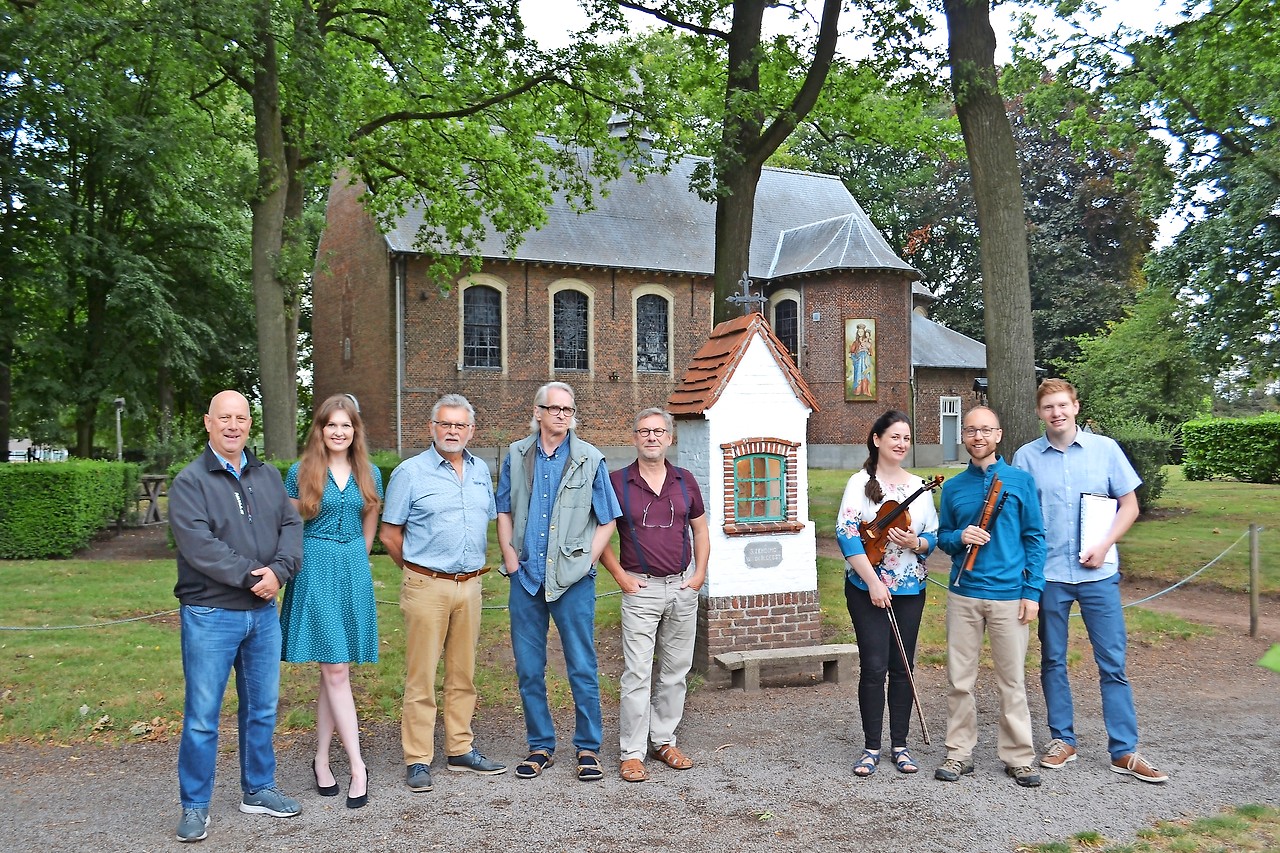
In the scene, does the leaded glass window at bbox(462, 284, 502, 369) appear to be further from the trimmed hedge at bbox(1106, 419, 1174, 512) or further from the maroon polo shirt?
the maroon polo shirt

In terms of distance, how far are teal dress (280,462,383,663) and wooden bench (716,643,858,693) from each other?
293 centimetres

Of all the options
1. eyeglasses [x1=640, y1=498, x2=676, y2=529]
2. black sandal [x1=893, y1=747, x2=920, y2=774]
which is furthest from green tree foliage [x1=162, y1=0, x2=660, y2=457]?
black sandal [x1=893, y1=747, x2=920, y2=774]

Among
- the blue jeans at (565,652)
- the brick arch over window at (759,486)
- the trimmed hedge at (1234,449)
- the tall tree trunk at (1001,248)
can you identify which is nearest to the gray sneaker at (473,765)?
the blue jeans at (565,652)

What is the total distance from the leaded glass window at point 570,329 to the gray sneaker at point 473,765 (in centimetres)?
2109

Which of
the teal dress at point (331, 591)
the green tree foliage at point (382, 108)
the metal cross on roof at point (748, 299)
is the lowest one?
the teal dress at point (331, 591)

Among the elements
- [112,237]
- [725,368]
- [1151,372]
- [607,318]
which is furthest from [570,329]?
[725,368]

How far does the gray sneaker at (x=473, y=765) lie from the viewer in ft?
16.5

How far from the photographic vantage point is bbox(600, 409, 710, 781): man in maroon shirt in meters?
5.10

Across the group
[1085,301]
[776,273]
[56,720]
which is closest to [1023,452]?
[56,720]

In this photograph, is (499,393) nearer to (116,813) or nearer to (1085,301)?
(116,813)

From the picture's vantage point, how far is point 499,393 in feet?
81.5

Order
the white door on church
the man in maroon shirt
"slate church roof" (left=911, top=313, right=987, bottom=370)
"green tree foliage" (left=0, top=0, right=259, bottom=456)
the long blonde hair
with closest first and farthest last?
1. the long blonde hair
2. the man in maroon shirt
3. "green tree foliage" (left=0, top=0, right=259, bottom=456)
4. "slate church roof" (left=911, top=313, right=987, bottom=370)
5. the white door on church

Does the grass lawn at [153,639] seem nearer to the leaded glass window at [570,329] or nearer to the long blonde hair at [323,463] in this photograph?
the long blonde hair at [323,463]

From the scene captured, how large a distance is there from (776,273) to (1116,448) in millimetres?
24460
